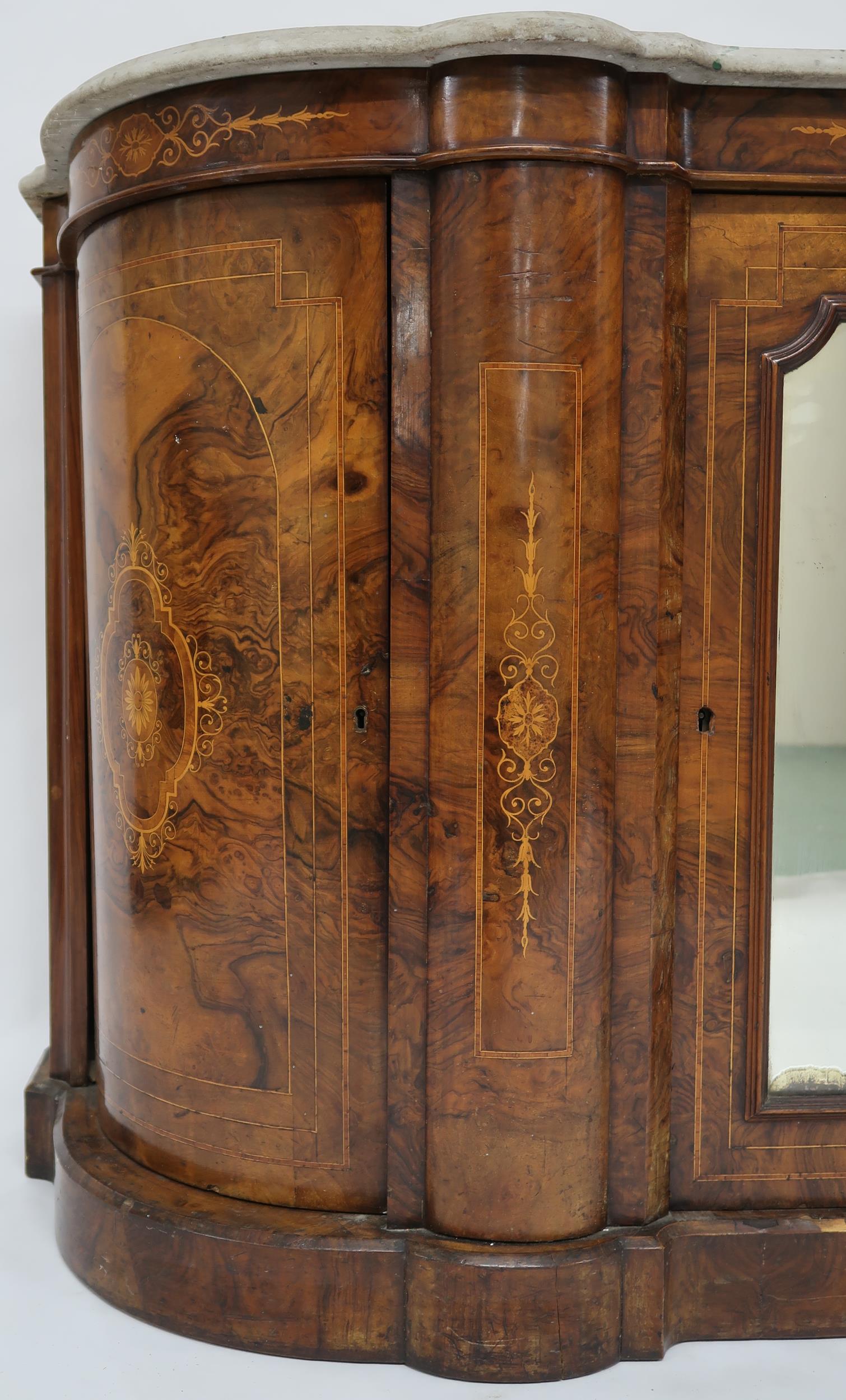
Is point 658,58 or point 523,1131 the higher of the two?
Answer: point 658,58

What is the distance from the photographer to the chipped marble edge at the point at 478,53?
2.21 meters

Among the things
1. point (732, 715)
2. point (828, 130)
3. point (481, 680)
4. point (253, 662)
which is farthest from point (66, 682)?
point (828, 130)

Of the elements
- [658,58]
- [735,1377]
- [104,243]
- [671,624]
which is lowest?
[735,1377]

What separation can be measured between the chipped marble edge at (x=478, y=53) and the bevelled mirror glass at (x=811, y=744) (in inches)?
18.0

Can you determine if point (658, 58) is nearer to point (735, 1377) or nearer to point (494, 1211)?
point (494, 1211)

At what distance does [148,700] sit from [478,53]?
1.29 meters

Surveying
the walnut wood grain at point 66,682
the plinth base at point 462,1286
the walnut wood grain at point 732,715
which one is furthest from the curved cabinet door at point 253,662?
the walnut wood grain at point 732,715

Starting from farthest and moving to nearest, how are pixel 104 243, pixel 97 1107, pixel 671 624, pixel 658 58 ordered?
1. pixel 97 1107
2. pixel 104 243
3. pixel 671 624
4. pixel 658 58

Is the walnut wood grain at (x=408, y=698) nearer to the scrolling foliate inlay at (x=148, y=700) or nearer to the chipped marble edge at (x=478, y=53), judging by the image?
the chipped marble edge at (x=478, y=53)

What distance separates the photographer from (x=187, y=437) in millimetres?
2539

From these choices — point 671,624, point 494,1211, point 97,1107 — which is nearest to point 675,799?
point 671,624

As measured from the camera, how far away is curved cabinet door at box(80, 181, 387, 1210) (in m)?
2.44

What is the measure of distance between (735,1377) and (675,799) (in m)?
1.01

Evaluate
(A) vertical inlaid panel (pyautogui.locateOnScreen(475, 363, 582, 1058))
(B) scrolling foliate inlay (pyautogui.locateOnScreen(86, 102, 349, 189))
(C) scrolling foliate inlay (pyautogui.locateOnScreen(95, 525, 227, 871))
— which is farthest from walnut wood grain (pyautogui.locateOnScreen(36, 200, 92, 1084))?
(A) vertical inlaid panel (pyautogui.locateOnScreen(475, 363, 582, 1058))
